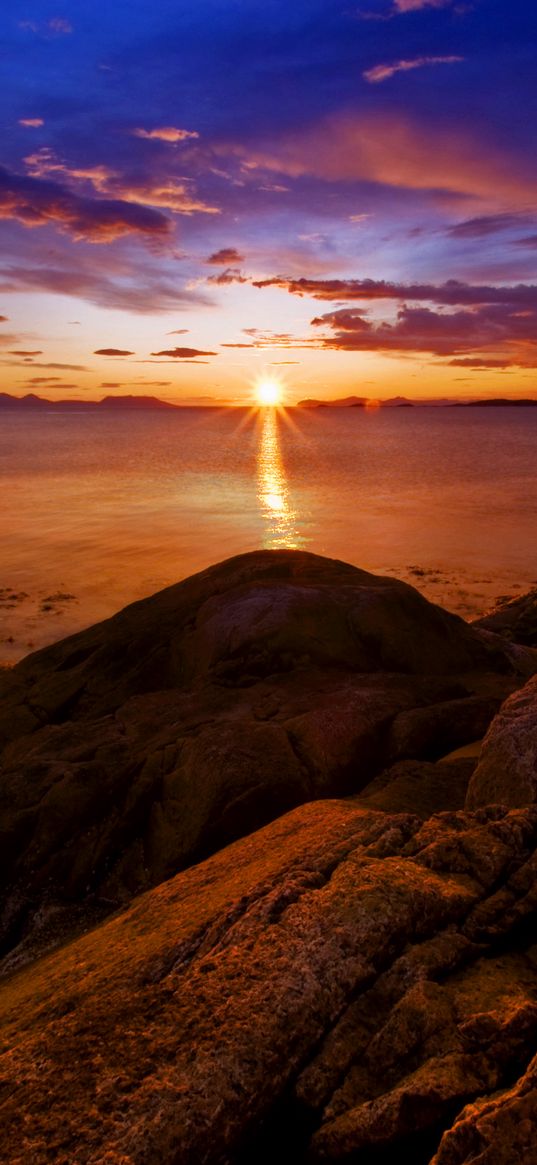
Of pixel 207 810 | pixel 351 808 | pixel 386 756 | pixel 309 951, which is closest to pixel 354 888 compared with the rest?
pixel 309 951

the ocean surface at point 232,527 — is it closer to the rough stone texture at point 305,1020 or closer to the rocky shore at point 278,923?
the rocky shore at point 278,923

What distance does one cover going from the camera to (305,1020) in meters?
3.65

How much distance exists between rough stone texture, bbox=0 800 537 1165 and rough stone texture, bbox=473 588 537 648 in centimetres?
1209

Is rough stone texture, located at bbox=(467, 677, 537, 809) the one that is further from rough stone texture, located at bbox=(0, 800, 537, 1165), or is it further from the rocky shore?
rough stone texture, located at bbox=(0, 800, 537, 1165)

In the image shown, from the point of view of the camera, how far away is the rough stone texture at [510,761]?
5.38 m

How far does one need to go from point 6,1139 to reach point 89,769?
4930 mm

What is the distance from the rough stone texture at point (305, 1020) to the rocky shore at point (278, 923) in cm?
1

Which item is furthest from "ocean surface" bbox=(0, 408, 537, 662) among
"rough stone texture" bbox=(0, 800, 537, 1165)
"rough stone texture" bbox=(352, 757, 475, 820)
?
"rough stone texture" bbox=(0, 800, 537, 1165)

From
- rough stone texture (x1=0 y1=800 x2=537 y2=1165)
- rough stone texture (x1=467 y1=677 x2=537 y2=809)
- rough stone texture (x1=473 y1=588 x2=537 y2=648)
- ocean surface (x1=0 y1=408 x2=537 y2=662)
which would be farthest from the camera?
ocean surface (x1=0 y1=408 x2=537 y2=662)

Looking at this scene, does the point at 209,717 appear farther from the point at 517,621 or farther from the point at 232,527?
the point at 232,527

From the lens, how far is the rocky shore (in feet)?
10.7

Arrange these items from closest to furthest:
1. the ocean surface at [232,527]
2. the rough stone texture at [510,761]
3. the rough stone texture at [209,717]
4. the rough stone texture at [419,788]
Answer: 1. the rough stone texture at [510,761]
2. the rough stone texture at [419,788]
3. the rough stone texture at [209,717]
4. the ocean surface at [232,527]

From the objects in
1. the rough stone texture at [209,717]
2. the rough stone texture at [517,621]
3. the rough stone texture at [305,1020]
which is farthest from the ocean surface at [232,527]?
the rough stone texture at [305,1020]

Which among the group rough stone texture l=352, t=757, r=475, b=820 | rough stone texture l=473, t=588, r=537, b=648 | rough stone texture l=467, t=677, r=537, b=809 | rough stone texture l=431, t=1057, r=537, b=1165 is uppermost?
rough stone texture l=467, t=677, r=537, b=809
